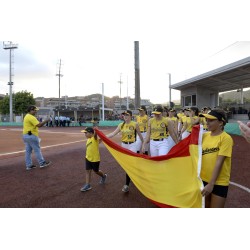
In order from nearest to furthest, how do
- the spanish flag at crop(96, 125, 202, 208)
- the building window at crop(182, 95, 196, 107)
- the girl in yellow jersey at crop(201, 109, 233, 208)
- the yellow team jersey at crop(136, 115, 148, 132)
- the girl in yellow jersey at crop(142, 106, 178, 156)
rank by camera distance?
the girl in yellow jersey at crop(201, 109, 233, 208) < the spanish flag at crop(96, 125, 202, 208) < the girl in yellow jersey at crop(142, 106, 178, 156) < the yellow team jersey at crop(136, 115, 148, 132) < the building window at crop(182, 95, 196, 107)

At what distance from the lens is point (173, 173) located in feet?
11.5

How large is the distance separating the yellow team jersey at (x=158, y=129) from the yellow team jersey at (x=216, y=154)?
2.35m

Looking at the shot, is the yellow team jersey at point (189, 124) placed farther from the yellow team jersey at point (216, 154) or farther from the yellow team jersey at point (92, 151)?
the yellow team jersey at point (216, 154)

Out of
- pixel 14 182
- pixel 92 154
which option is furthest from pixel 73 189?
pixel 14 182

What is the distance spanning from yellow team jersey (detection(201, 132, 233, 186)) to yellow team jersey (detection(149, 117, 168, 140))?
2.35m

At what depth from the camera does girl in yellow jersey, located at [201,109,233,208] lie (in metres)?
2.71

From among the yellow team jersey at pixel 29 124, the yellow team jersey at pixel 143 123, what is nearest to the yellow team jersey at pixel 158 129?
the yellow team jersey at pixel 143 123

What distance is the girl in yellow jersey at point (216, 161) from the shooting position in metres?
2.71

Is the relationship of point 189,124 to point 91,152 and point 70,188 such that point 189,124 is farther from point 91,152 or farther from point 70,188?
point 70,188

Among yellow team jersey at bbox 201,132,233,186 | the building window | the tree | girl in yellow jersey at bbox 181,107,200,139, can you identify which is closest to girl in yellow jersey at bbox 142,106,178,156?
yellow team jersey at bbox 201,132,233,186

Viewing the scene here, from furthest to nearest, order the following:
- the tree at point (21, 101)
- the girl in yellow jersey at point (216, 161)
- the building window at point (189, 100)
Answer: the tree at point (21, 101) → the building window at point (189, 100) → the girl in yellow jersey at point (216, 161)

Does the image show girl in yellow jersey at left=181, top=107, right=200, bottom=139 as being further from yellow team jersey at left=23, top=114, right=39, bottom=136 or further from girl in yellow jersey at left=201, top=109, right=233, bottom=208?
girl in yellow jersey at left=201, top=109, right=233, bottom=208

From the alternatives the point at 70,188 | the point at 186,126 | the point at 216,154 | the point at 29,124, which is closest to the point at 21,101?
the point at 29,124
